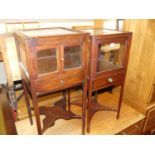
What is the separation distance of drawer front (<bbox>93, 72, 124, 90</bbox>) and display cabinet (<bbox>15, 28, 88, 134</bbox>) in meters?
0.11

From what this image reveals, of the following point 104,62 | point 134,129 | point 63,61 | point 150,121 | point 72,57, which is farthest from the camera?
point 150,121

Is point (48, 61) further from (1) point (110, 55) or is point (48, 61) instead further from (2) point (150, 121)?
(2) point (150, 121)

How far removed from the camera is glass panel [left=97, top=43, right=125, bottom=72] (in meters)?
1.37

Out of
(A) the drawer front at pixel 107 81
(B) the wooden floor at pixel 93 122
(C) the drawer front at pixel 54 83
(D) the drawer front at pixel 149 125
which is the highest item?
(C) the drawer front at pixel 54 83

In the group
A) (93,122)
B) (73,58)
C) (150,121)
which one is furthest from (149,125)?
(73,58)

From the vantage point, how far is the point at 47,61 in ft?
3.49

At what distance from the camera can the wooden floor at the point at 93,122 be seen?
1.40 meters

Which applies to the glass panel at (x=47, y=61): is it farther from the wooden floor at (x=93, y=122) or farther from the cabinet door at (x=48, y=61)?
the wooden floor at (x=93, y=122)

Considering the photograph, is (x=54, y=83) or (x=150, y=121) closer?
(x=54, y=83)

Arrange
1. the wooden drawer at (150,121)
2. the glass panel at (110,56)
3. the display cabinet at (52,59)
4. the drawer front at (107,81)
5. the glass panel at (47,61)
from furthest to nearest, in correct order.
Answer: the wooden drawer at (150,121) < the glass panel at (110,56) < the drawer front at (107,81) < the glass panel at (47,61) < the display cabinet at (52,59)

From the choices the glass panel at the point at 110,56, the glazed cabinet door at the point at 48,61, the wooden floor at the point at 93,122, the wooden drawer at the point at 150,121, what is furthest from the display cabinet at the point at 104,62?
the wooden drawer at the point at 150,121

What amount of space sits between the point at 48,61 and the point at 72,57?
0.59 feet

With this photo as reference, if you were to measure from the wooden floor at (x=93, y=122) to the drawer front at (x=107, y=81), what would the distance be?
0.43m
